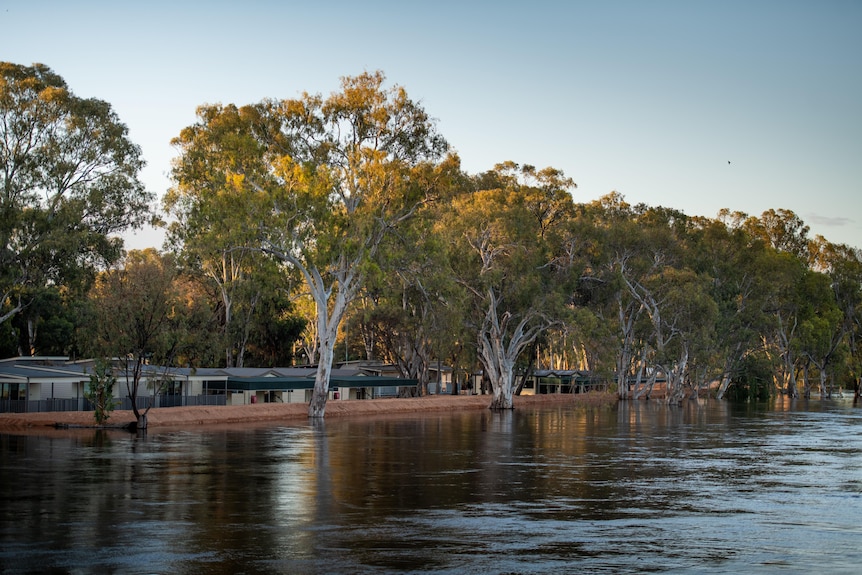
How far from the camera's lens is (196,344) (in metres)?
54.2

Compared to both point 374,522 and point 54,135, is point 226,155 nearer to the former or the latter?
point 54,135

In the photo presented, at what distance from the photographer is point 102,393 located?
51.8m

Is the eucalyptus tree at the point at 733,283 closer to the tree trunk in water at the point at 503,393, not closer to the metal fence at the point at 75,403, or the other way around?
the tree trunk in water at the point at 503,393

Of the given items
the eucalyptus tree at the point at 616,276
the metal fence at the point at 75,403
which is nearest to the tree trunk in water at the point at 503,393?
the eucalyptus tree at the point at 616,276

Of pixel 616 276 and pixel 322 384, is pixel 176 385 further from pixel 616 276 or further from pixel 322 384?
pixel 616 276

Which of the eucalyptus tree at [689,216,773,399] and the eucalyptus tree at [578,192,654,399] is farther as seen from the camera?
the eucalyptus tree at [689,216,773,399]

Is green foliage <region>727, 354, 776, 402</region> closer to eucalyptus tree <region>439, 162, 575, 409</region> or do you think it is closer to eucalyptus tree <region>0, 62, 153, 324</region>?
eucalyptus tree <region>439, 162, 575, 409</region>

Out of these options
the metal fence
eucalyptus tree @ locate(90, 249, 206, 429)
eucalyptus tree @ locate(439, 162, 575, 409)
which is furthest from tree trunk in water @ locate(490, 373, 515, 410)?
eucalyptus tree @ locate(90, 249, 206, 429)

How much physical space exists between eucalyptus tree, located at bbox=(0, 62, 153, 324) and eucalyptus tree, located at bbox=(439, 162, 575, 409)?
2609 centimetres

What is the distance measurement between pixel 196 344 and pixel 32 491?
26.2m

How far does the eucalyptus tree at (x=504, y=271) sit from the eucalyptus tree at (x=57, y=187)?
2609cm

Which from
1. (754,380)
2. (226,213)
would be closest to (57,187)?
(226,213)

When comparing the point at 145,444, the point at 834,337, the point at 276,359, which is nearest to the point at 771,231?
the point at 834,337

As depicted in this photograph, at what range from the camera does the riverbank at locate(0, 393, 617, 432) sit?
52.1 metres
